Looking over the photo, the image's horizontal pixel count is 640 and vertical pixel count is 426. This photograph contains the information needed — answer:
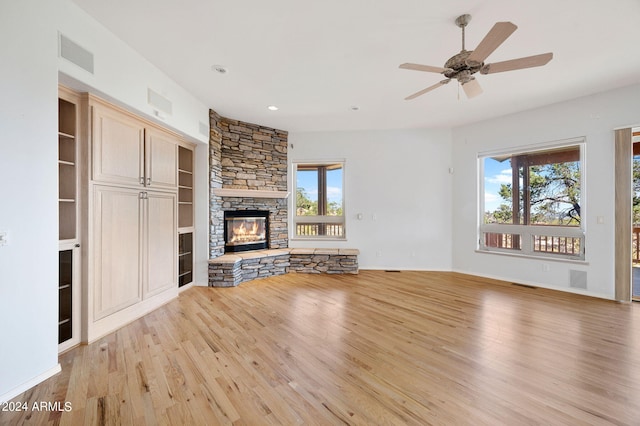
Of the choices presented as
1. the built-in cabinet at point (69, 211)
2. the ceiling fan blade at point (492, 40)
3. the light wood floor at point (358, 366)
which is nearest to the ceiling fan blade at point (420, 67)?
the ceiling fan blade at point (492, 40)

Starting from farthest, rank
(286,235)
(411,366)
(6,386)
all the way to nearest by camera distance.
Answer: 1. (286,235)
2. (411,366)
3. (6,386)

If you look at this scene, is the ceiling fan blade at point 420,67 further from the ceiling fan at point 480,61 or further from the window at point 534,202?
the window at point 534,202

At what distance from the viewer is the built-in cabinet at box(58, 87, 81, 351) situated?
226 centimetres

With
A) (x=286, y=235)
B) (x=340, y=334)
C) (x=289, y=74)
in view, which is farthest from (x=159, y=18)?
(x=286, y=235)

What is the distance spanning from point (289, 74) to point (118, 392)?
334cm

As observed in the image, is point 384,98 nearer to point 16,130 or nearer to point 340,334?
point 340,334

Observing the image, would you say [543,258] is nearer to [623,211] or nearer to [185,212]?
[623,211]

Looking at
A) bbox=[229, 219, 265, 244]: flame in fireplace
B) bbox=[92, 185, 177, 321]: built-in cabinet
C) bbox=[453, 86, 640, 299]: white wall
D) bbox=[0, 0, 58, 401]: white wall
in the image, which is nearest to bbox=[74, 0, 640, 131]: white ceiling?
bbox=[453, 86, 640, 299]: white wall

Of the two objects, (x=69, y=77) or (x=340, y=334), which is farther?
(x=340, y=334)

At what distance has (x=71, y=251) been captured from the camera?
2291 mm

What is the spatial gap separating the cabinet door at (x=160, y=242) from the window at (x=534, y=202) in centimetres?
535

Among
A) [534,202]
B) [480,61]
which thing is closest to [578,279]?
[534,202]

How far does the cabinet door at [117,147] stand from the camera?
2451 millimetres

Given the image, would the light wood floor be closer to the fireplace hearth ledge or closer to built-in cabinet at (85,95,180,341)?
built-in cabinet at (85,95,180,341)
